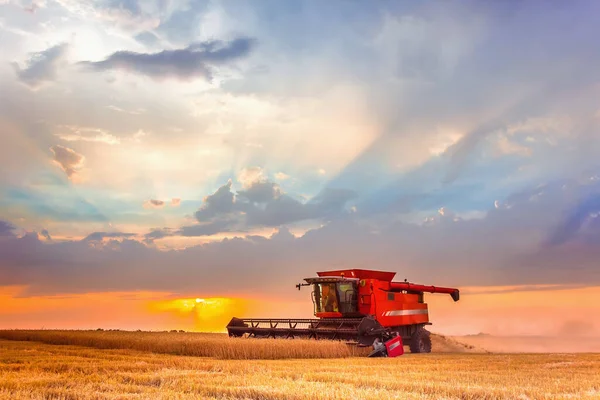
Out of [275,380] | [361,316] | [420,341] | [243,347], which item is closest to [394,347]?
[361,316]

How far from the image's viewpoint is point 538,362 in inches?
711

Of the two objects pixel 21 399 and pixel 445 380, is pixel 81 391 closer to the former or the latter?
pixel 21 399

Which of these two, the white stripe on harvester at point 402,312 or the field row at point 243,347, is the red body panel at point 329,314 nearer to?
the white stripe on harvester at point 402,312

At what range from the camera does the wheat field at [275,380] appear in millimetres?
10062

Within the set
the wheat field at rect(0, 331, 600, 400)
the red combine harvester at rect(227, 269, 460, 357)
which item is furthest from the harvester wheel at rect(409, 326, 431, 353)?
the wheat field at rect(0, 331, 600, 400)

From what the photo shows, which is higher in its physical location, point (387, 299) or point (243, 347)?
point (387, 299)

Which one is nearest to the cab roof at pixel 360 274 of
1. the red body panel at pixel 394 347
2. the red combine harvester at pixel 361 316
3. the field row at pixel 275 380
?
the red combine harvester at pixel 361 316

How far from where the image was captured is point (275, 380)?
1185 cm

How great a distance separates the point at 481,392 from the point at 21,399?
7791 mm

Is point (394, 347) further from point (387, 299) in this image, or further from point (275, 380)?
point (275, 380)

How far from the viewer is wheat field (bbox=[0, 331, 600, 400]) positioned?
10.1 metres

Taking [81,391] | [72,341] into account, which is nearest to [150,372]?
[81,391]

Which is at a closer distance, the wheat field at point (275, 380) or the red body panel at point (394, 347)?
the wheat field at point (275, 380)

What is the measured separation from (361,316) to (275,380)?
44.9 feet
